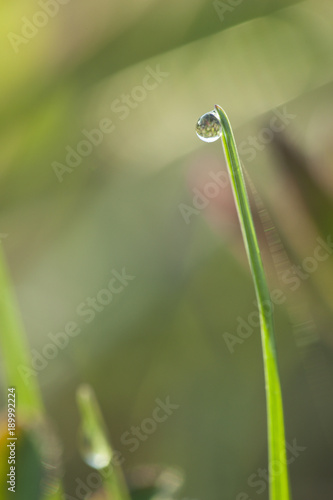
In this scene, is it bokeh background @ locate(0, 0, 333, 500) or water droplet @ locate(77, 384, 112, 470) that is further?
bokeh background @ locate(0, 0, 333, 500)

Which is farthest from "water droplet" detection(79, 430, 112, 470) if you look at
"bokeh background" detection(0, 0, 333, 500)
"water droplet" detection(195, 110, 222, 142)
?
"bokeh background" detection(0, 0, 333, 500)

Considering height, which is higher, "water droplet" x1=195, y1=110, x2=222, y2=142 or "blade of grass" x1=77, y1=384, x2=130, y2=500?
"water droplet" x1=195, y1=110, x2=222, y2=142

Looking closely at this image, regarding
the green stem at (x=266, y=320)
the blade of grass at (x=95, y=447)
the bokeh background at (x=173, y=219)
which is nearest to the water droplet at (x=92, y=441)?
the blade of grass at (x=95, y=447)

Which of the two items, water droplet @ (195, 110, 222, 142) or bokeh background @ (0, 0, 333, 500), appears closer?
water droplet @ (195, 110, 222, 142)

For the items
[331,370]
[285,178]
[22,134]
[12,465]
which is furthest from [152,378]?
[12,465]

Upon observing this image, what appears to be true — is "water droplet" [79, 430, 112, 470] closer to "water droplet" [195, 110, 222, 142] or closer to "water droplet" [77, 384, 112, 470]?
"water droplet" [77, 384, 112, 470]

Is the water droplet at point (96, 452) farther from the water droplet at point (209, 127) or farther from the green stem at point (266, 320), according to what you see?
the water droplet at point (209, 127)

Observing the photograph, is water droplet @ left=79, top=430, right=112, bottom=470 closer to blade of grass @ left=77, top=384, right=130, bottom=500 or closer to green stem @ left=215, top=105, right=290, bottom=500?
blade of grass @ left=77, top=384, right=130, bottom=500

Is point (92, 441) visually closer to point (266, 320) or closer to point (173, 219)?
point (266, 320)

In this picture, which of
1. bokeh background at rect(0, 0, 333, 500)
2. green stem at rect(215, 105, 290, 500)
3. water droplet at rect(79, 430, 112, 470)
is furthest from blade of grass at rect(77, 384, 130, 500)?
bokeh background at rect(0, 0, 333, 500)
